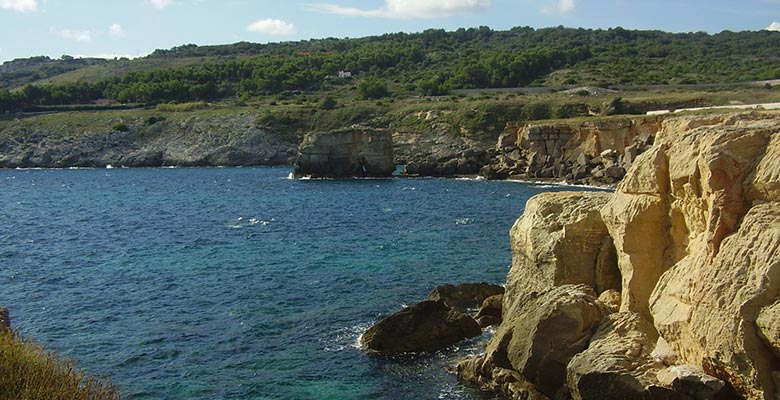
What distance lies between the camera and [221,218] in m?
55.4

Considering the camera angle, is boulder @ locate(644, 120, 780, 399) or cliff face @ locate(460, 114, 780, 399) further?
cliff face @ locate(460, 114, 780, 399)

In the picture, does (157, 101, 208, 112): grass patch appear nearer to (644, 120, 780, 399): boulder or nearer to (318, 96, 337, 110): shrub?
(318, 96, 337, 110): shrub

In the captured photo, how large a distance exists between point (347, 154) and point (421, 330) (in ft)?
208

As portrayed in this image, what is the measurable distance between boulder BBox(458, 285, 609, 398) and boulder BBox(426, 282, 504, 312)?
319 inches

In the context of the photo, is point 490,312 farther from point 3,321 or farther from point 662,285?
point 3,321

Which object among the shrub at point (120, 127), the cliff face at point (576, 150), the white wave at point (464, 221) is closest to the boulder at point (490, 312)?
the white wave at point (464, 221)

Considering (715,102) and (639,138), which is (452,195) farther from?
(715,102)

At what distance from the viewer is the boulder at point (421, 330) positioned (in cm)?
2388

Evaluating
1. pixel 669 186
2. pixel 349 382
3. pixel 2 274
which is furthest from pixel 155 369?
pixel 2 274

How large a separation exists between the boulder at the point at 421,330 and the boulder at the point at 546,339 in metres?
3.83

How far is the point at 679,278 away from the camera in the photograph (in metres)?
16.9

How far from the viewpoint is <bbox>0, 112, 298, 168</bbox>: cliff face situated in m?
113

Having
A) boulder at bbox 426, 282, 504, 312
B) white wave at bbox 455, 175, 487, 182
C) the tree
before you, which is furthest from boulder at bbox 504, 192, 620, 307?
the tree

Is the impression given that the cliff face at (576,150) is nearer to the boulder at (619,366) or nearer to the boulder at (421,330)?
the boulder at (421,330)
